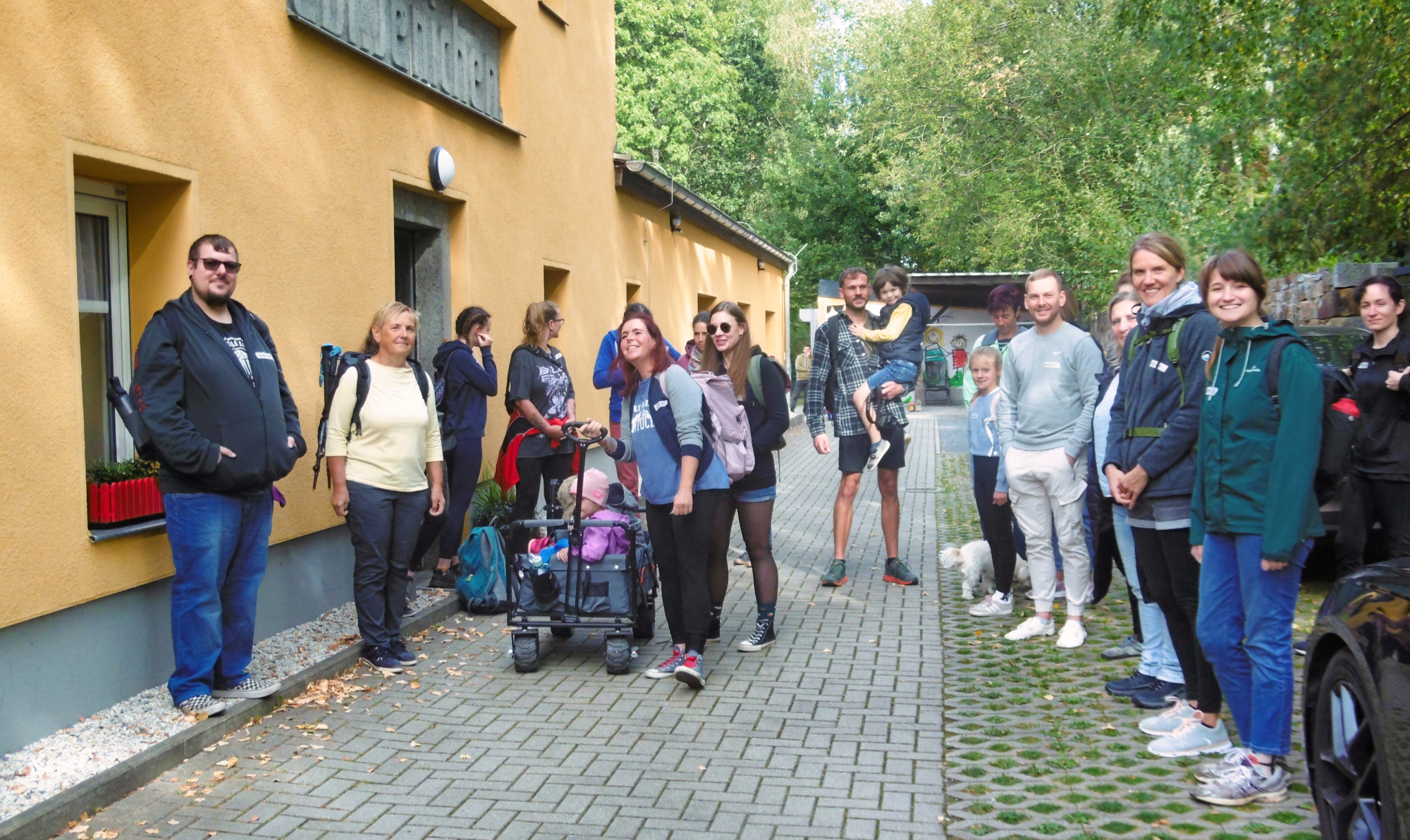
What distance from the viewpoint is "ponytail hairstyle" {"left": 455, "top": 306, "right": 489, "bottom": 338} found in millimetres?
7852

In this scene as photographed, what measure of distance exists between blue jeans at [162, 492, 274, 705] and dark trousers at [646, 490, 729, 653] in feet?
6.66

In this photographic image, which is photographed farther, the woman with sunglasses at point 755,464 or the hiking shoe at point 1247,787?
the woman with sunglasses at point 755,464

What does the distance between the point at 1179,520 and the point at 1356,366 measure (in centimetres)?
295

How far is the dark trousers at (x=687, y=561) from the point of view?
595 centimetres

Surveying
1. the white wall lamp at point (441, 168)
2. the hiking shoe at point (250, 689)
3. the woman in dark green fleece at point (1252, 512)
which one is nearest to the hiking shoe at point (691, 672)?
the hiking shoe at point (250, 689)

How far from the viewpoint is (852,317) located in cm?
843

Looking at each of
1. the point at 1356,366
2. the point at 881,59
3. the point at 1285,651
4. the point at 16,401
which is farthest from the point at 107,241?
the point at 881,59

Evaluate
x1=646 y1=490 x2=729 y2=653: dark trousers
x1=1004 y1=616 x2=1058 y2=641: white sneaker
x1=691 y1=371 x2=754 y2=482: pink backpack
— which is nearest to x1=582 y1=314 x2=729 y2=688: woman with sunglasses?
x1=646 y1=490 x2=729 y2=653: dark trousers

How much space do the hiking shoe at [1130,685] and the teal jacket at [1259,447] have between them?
149 cm

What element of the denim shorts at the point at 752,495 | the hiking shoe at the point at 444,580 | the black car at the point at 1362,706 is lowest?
the hiking shoe at the point at 444,580

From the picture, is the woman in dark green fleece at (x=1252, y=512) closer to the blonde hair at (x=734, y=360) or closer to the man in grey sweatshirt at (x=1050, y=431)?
the man in grey sweatshirt at (x=1050, y=431)

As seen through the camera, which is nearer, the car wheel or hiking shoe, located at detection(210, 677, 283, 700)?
the car wheel

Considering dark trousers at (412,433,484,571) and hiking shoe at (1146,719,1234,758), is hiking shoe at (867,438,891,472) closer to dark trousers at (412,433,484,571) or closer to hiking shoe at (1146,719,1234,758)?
dark trousers at (412,433,484,571)

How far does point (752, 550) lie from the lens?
6.74 meters
